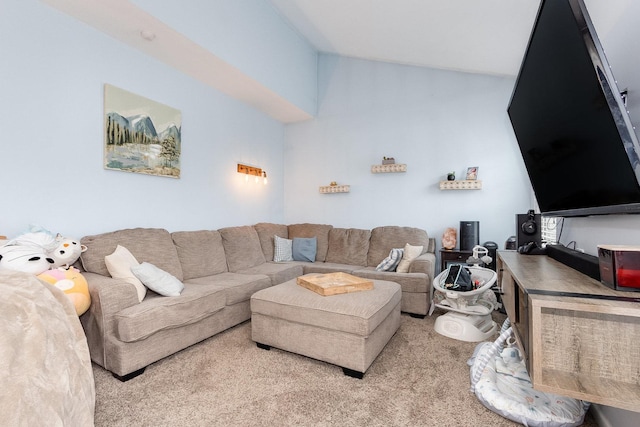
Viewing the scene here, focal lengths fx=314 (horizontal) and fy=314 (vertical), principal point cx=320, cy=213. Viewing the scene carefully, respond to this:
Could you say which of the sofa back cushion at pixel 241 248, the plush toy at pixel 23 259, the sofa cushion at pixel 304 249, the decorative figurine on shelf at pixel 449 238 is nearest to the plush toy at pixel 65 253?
the plush toy at pixel 23 259

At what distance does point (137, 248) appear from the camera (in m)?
2.54

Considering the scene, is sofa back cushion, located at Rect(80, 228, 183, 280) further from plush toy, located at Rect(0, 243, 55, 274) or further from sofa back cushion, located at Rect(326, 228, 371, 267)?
sofa back cushion, located at Rect(326, 228, 371, 267)

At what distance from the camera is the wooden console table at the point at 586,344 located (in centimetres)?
86

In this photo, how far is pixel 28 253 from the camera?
5.87 ft

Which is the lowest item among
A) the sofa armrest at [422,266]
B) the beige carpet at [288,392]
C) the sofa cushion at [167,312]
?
the beige carpet at [288,392]

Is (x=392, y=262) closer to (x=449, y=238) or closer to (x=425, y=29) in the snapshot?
(x=449, y=238)

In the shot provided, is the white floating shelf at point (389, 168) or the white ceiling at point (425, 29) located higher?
the white ceiling at point (425, 29)

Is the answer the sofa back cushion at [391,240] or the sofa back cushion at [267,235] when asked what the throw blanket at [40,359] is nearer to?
the sofa back cushion at [267,235]

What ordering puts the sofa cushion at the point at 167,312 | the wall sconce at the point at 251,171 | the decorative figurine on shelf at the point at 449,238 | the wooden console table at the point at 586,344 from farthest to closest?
1. the wall sconce at the point at 251,171
2. the decorative figurine on shelf at the point at 449,238
3. the sofa cushion at the point at 167,312
4. the wooden console table at the point at 586,344

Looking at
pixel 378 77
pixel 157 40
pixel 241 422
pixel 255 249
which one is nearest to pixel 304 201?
pixel 255 249

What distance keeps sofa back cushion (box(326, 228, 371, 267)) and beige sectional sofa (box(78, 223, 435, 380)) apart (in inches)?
0.5

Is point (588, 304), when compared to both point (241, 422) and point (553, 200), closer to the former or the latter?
point (553, 200)

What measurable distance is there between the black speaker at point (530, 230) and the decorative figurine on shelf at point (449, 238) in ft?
4.27

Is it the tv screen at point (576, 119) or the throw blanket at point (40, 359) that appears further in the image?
the tv screen at point (576, 119)
